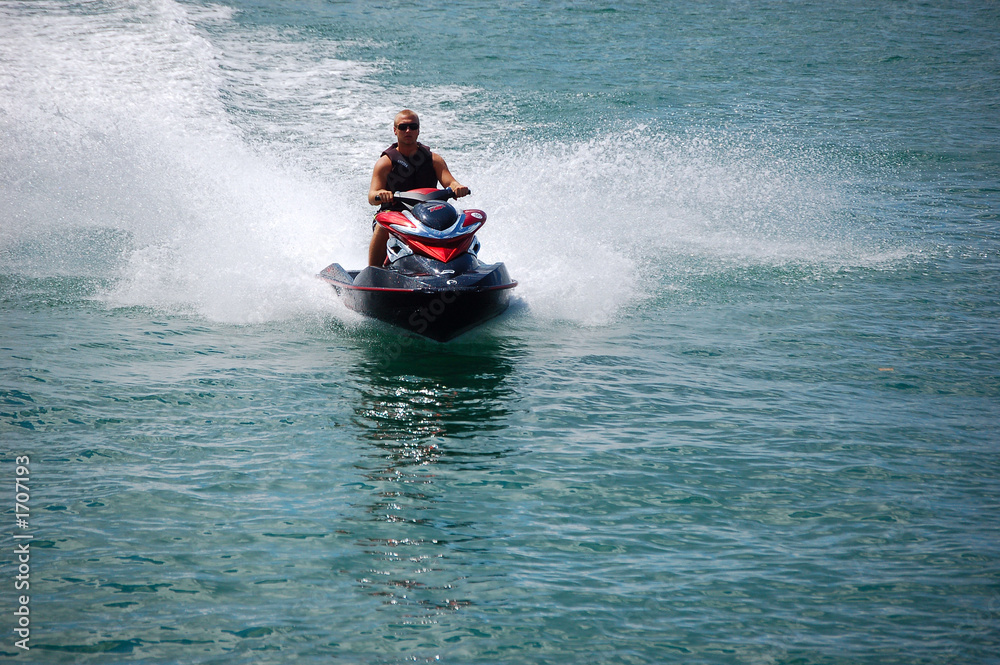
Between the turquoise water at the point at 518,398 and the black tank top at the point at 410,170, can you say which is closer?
the turquoise water at the point at 518,398

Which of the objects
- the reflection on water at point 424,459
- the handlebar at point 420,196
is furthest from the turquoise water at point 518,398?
the handlebar at point 420,196

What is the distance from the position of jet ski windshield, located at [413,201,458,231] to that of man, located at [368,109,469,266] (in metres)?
0.38

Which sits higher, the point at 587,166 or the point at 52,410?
the point at 587,166

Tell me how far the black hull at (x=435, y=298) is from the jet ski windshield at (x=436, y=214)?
40 centimetres

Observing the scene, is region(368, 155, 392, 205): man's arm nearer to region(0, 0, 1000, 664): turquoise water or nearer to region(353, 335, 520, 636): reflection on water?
region(0, 0, 1000, 664): turquoise water

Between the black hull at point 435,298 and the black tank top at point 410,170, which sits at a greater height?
the black tank top at point 410,170

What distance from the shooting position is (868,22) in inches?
939

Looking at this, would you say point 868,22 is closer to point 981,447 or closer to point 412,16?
point 412,16

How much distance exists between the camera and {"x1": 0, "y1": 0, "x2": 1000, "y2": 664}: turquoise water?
395 centimetres

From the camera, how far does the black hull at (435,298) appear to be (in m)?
7.08

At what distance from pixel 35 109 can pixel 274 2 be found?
31.1ft

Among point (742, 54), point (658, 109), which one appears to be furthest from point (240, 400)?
point (742, 54)

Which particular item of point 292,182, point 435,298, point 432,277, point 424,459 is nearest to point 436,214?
point 432,277

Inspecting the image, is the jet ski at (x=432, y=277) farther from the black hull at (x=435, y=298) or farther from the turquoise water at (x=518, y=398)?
the turquoise water at (x=518, y=398)
